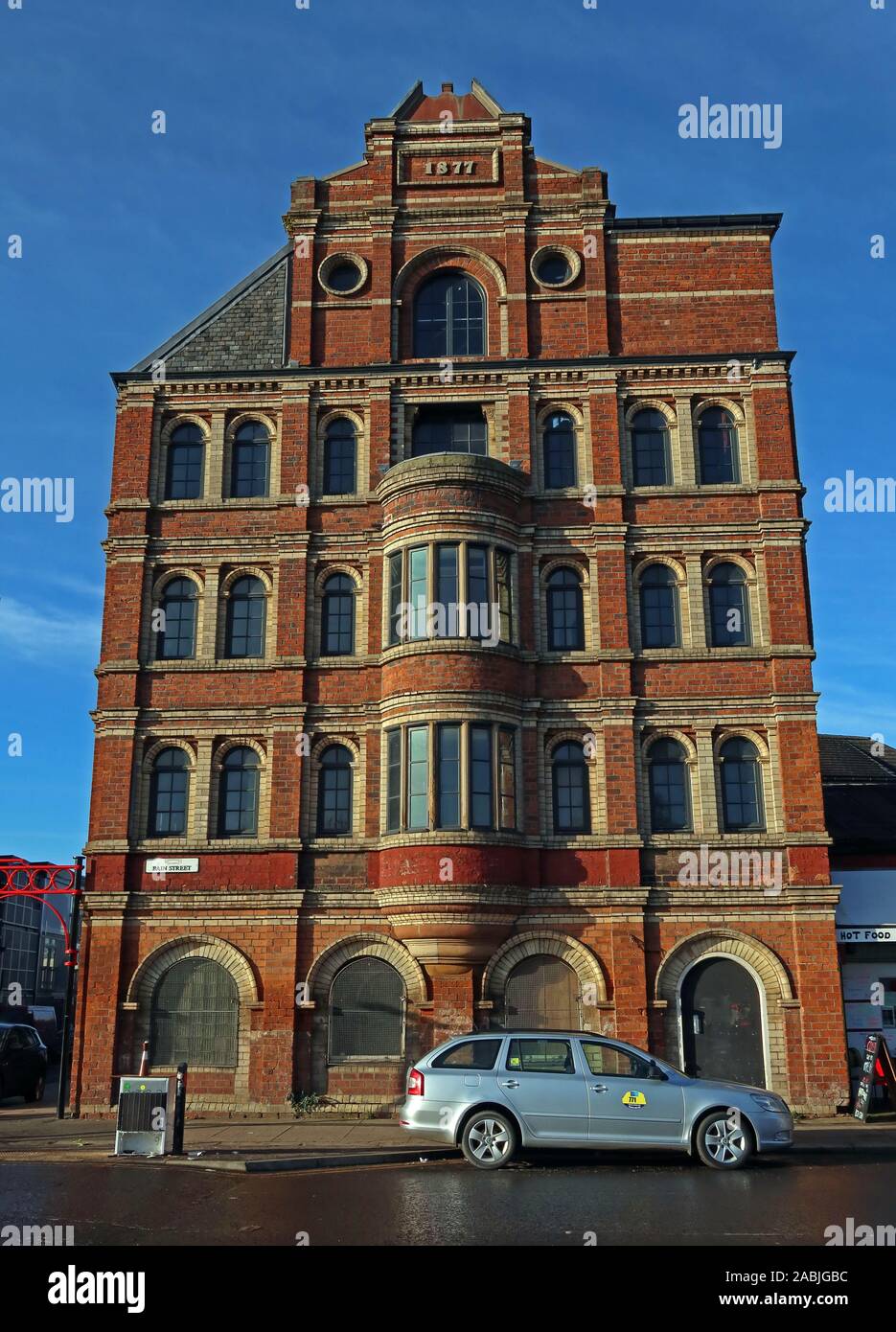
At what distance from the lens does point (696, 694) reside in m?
22.9

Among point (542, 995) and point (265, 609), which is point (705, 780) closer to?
point (542, 995)

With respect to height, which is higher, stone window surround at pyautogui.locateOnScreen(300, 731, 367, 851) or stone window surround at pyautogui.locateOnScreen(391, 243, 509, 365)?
stone window surround at pyautogui.locateOnScreen(391, 243, 509, 365)

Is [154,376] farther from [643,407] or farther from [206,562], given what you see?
[643,407]

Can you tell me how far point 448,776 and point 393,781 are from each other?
1.25m

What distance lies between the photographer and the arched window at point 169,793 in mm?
23109

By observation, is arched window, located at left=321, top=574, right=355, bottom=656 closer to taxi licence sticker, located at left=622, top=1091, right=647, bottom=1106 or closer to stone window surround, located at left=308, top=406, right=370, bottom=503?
stone window surround, located at left=308, top=406, right=370, bottom=503

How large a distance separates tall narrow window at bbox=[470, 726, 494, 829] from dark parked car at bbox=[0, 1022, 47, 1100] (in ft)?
38.8

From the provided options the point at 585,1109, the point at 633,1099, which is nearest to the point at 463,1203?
the point at 585,1109

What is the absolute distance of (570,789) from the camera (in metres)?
22.7

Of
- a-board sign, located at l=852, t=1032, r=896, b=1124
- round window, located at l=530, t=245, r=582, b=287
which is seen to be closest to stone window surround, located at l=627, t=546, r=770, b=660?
round window, located at l=530, t=245, r=582, b=287

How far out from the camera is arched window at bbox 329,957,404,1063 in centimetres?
2155
